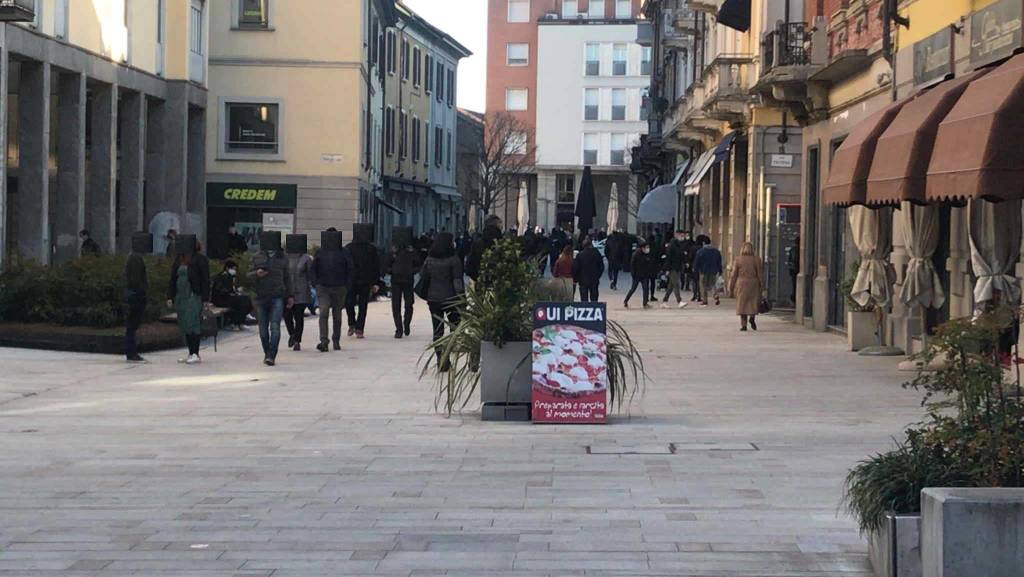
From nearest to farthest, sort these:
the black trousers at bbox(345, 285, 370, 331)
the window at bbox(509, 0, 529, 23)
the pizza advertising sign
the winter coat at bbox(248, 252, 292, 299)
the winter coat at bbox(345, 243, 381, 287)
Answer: the pizza advertising sign
the winter coat at bbox(248, 252, 292, 299)
the winter coat at bbox(345, 243, 381, 287)
the black trousers at bbox(345, 285, 370, 331)
the window at bbox(509, 0, 529, 23)

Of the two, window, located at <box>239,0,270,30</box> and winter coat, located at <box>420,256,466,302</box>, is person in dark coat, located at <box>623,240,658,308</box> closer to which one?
winter coat, located at <box>420,256,466,302</box>

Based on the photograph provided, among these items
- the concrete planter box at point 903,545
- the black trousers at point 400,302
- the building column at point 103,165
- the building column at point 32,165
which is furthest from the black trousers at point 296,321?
the building column at point 103,165

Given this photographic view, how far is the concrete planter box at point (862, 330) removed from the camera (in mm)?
24141

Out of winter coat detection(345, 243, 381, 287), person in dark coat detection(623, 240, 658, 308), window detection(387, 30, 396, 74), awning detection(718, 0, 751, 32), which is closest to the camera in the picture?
winter coat detection(345, 243, 381, 287)

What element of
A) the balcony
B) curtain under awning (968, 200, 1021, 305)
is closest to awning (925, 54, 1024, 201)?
curtain under awning (968, 200, 1021, 305)

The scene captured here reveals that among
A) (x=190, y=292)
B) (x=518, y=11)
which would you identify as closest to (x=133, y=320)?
(x=190, y=292)

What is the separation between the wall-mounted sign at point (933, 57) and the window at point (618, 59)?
83.9 meters

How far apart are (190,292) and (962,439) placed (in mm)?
15054

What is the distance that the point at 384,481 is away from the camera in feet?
36.3

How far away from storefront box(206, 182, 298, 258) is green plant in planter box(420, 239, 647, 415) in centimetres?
3761

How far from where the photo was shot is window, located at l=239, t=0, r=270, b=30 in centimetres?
5241

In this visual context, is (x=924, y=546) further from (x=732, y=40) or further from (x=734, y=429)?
(x=732, y=40)

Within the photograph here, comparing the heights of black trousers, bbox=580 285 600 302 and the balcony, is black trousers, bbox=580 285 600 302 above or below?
below

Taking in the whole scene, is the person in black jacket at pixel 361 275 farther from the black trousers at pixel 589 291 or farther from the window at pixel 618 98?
the window at pixel 618 98
